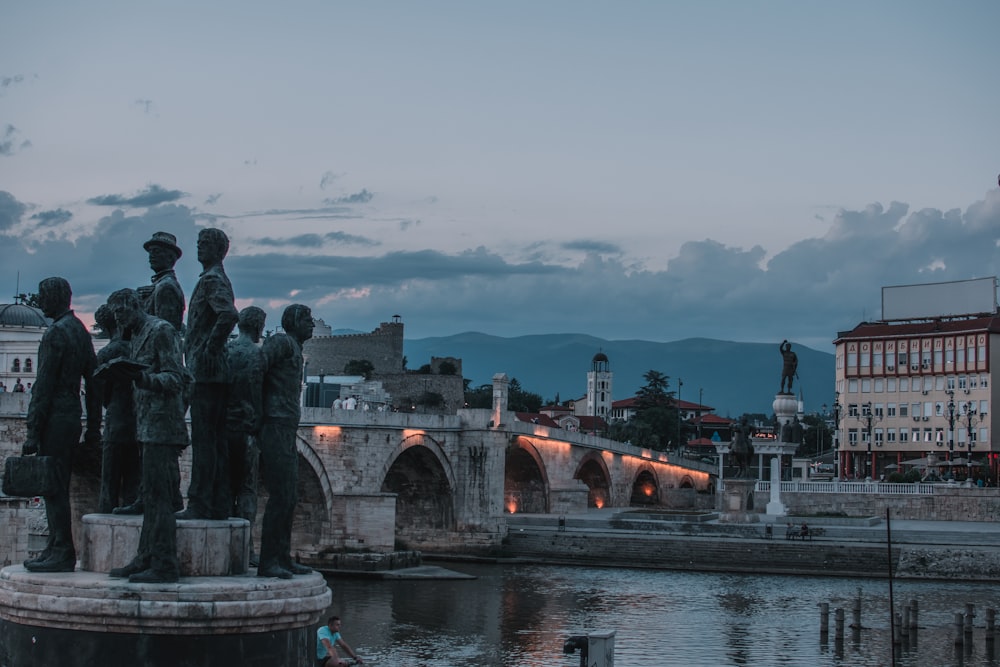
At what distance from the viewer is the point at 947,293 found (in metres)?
80.2

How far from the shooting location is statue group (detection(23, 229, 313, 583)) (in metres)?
8.05

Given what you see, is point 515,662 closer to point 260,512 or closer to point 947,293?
point 260,512

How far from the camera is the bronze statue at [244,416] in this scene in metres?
8.48

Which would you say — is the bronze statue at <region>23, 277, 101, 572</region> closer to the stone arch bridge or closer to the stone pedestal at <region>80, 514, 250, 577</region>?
the stone pedestal at <region>80, 514, 250, 577</region>

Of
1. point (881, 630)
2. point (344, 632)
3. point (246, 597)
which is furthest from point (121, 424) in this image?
point (881, 630)

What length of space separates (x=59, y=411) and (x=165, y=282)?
1.12m

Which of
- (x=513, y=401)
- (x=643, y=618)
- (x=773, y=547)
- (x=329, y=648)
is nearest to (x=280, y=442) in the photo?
(x=329, y=648)

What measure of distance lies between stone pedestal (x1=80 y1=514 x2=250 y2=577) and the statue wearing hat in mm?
1488

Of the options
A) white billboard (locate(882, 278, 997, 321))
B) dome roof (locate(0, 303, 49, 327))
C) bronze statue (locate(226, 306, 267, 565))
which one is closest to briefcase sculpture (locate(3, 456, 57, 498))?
bronze statue (locate(226, 306, 267, 565))

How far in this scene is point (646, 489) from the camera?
257 ft

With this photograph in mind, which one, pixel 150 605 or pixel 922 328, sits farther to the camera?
pixel 922 328

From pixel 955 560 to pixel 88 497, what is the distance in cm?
2610

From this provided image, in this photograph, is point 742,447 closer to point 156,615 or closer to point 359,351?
point 156,615

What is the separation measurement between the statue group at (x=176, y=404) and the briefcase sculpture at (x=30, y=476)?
0.04 metres
